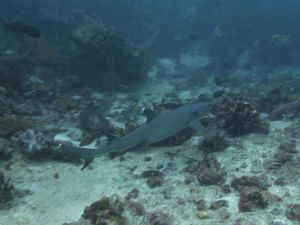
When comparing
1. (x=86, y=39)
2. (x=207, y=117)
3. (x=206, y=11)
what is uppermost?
(x=206, y=11)

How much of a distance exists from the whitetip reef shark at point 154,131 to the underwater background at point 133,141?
0.03m

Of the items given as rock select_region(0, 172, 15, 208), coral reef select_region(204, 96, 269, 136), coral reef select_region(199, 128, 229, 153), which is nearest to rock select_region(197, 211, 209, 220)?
coral reef select_region(199, 128, 229, 153)

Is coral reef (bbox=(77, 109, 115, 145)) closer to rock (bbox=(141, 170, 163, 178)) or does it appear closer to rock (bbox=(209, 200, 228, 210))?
rock (bbox=(141, 170, 163, 178))

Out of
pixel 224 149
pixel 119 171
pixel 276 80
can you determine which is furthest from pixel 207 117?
pixel 276 80

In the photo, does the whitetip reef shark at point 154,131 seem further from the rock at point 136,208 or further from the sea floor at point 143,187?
the rock at point 136,208

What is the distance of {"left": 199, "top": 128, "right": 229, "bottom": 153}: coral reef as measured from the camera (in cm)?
1009

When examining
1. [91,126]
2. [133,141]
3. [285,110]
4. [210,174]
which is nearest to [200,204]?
[210,174]

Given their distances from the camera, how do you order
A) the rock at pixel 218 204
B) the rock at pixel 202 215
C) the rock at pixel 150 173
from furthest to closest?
the rock at pixel 150 173 < the rock at pixel 218 204 < the rock at pixel 202 215

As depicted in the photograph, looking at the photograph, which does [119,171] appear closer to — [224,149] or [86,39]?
[224,149]

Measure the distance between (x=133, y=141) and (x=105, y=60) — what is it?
529 inches

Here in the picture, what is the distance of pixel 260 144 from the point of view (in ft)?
33.1

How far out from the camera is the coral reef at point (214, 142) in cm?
1009

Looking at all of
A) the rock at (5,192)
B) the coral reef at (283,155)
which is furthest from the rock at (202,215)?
the rock at (5,192)

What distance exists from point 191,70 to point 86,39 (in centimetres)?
1012
